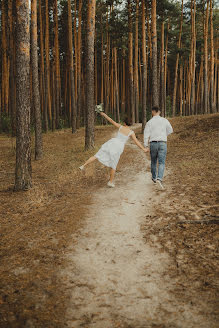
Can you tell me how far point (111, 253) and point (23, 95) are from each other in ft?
16.6

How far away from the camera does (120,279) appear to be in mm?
3352

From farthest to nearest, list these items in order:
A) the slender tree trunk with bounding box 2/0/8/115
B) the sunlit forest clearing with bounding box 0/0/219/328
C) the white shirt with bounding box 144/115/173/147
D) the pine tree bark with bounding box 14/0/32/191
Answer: the slender tree trunk with bounding box 2/0/8/115 → the white shirt with bounding box 144/115/173/147 → the pine tree bark with bounding box 14/0/32/191 → the sunlit forest clearing with bounding box 0/0/219/328

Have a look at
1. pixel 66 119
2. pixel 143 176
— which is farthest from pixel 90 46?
pixel 66 119

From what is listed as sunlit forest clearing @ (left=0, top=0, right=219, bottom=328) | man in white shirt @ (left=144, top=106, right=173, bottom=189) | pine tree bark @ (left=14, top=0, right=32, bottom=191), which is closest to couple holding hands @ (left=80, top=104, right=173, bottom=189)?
man in white shirt @ (left=144, top=106, right=173, bottom=189)

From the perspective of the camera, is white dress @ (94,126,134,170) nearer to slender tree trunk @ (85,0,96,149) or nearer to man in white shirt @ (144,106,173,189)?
man in white shirt @ (144,106,173,189)

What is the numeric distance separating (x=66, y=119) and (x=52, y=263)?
2383 centimetres

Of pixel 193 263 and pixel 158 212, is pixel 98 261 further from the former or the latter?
pixel 158 212

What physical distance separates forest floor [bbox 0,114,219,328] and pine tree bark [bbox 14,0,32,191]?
1.92ft

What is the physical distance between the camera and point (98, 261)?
3750mm

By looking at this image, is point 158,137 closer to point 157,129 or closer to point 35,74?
point 157,129

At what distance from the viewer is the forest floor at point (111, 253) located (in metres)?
2.75

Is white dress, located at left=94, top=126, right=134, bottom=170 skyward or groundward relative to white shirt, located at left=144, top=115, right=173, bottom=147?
groundward

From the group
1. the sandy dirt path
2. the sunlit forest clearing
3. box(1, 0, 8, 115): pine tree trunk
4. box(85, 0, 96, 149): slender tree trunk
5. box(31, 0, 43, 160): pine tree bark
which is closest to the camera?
the sandy dirt path

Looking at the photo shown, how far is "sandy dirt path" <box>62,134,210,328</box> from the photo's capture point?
2670 mm
